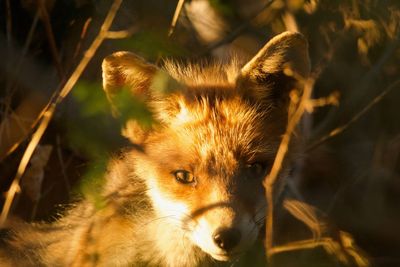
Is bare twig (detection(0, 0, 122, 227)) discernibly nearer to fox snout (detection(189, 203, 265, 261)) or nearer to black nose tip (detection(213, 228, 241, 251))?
fox snout (detection(189, 203, 265, 261))

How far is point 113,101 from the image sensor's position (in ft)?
11.4

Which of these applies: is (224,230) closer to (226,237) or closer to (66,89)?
(226,237)

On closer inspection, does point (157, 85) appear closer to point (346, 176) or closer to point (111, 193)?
point (111, 193)

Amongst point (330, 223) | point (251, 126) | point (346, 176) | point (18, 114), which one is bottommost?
point (346, 176)

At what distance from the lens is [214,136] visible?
3605mm

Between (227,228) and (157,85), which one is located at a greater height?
(157,85)

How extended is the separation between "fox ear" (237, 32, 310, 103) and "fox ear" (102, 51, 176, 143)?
1.45 feet

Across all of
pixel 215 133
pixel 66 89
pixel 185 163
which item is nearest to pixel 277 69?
pixel 215 133

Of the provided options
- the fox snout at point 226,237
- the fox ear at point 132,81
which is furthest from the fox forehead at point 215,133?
the fox snout at point 226,237

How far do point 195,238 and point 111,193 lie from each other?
2.14 ft

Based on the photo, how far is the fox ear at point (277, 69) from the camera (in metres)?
3.46

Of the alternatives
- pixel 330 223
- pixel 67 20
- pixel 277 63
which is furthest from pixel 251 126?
pixel 67 20

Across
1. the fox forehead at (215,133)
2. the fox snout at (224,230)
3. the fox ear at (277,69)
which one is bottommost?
the fox snout at (224,230)

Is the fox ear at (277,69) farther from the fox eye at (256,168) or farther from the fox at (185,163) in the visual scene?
the fox eye at (256,168)
